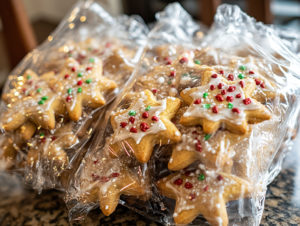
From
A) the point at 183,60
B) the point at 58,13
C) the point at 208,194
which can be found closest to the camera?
the point at 208,194

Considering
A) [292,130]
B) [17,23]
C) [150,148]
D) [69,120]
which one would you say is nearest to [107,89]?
[69,120]

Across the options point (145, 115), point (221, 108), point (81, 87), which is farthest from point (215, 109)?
point (81, 87)

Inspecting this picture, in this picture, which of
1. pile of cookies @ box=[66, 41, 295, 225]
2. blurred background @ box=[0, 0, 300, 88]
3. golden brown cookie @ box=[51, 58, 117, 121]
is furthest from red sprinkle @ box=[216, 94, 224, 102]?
blurred background @ box=[0, 0, 300, 88]

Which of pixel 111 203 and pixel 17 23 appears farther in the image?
pixel 17 23

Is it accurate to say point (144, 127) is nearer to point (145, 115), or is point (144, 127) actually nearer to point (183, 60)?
point (145, 115)

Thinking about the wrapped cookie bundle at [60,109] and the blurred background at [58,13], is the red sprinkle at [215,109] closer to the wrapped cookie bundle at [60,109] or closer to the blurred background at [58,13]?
the wrapped cookie bundle at [60,109]

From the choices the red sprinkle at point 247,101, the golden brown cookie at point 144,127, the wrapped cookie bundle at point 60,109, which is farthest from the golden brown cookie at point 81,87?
the red sprinkle at point 247,101

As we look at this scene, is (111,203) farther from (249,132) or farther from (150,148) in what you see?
(249,132)

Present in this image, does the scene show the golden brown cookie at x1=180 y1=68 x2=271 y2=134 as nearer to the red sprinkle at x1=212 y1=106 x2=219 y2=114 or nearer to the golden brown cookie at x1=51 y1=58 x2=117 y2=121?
the red sprinkle at x1=212 y1=106 x2=219 y2=114
